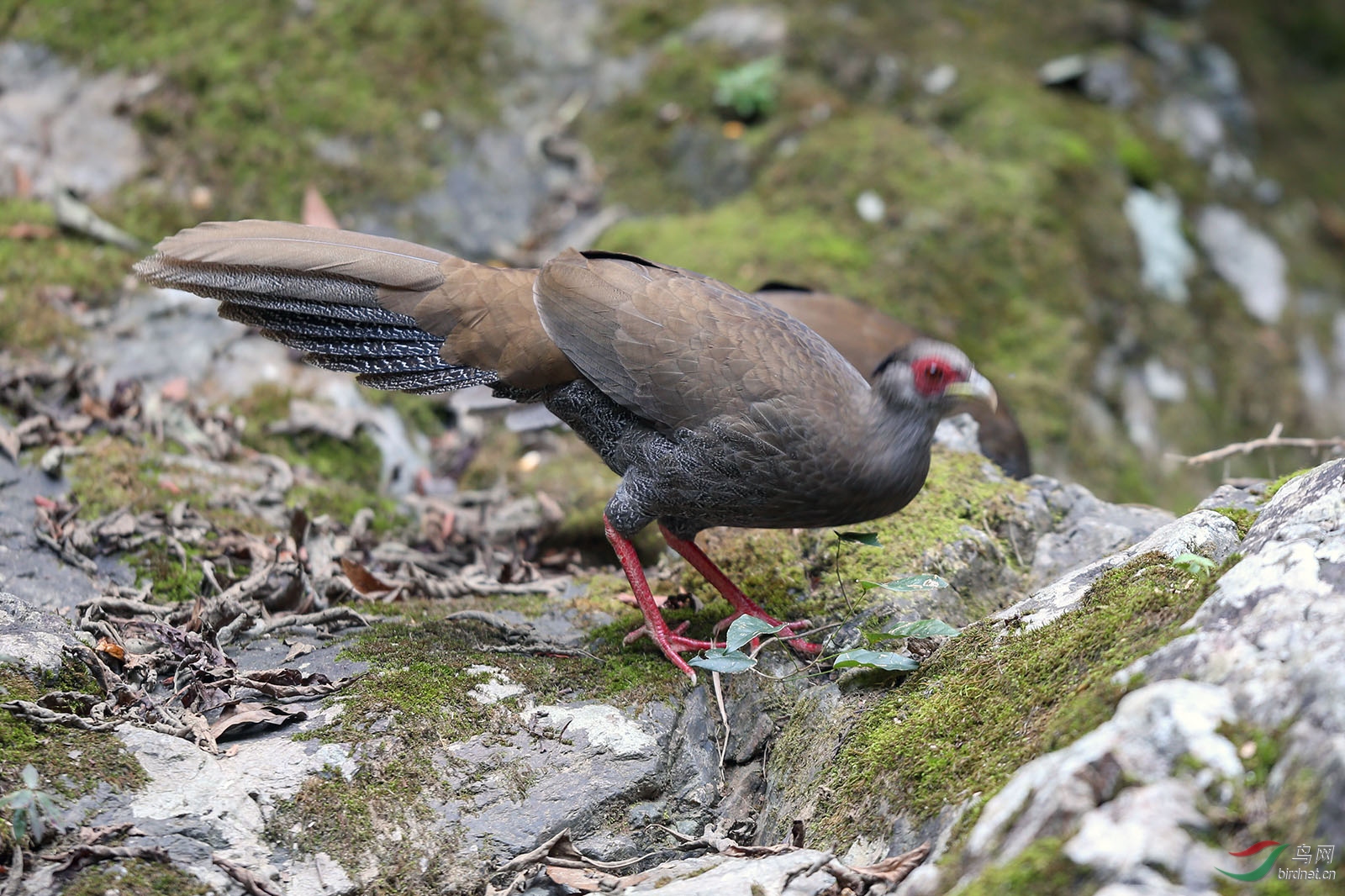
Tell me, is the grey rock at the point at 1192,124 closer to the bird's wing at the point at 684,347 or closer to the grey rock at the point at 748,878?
the bird's wing at the point at 684,347

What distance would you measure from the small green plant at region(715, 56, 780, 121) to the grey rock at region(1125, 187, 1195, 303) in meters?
2.47

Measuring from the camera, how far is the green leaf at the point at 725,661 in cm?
310

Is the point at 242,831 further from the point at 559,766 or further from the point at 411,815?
the point at 559,766

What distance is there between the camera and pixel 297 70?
7031 millimetres

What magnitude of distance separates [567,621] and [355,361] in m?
1.24

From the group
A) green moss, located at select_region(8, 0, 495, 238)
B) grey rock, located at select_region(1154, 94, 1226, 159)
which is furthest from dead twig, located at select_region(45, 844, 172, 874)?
grey rock, located at select_region(1154, 94, 1226, 159)

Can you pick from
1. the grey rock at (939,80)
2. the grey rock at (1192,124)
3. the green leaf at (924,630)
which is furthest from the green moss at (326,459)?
the grey rock at (1192,124)

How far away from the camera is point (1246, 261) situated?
7.63 m

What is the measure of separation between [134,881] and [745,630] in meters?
1.66

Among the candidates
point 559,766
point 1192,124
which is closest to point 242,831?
point 559,766

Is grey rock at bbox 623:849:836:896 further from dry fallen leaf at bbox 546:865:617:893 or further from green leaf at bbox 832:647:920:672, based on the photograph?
green leaf at bbox 832:647:920:672

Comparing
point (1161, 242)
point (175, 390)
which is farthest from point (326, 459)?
point (1161, 242)

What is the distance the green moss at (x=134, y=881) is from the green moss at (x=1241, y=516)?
286 centimetres

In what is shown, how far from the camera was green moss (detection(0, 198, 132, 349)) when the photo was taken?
17.3ft
